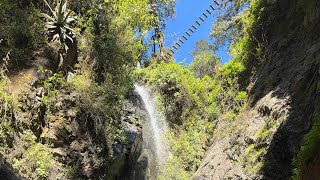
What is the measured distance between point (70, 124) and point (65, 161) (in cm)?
99

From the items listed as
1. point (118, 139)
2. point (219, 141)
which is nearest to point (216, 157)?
point (219, 141)

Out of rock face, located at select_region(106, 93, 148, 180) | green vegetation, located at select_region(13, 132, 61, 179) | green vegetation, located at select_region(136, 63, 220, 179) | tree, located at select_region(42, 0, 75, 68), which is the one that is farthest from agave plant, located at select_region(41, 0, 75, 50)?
green vegetation, located at select_region(136, 63, 220, 179)

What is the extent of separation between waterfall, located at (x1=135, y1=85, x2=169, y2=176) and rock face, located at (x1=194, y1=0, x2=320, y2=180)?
244 cm

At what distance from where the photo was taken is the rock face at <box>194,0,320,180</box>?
8.09m

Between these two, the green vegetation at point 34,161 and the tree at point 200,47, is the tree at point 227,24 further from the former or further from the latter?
the green vegetation at point 34,161

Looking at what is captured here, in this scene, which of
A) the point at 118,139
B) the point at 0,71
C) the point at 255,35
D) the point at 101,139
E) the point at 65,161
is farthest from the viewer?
the point at 255,35

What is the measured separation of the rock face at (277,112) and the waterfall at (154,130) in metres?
2.44

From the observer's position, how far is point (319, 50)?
851cm

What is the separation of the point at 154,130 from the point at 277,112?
7.01 m

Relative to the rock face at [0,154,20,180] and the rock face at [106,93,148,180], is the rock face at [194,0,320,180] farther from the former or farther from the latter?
the rock face at [0,154,20,180]

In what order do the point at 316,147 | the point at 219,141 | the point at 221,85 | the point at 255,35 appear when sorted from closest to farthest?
the point at 316,147, the point at 219,141, the point at 255,35, the point at 221,85

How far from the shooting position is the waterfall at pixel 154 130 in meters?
13.9

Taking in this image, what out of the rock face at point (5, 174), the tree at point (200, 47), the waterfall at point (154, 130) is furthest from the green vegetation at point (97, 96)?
the tree at point (200, 47)

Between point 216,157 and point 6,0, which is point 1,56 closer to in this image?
point 6,0
